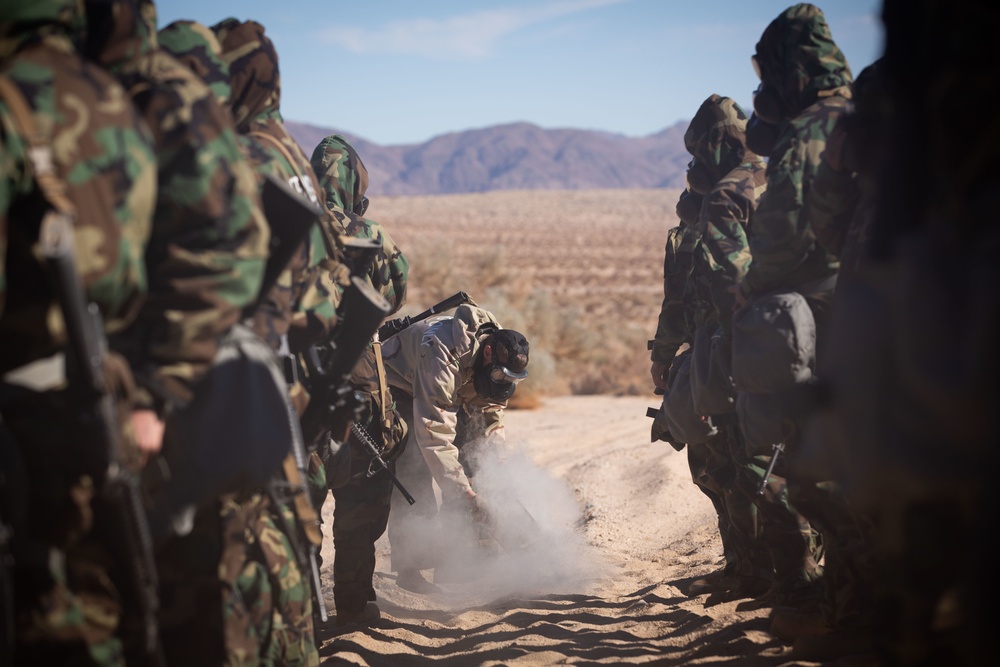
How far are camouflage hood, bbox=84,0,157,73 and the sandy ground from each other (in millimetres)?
3151

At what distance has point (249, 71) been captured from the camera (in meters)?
3.89

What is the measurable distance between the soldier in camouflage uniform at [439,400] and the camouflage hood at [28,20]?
13.2ft

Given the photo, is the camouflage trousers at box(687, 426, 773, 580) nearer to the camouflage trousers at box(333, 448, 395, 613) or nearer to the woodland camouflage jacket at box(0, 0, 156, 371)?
the camouflage trousers at box(333, 448, 395, 613)

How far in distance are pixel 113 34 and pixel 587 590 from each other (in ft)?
15.7

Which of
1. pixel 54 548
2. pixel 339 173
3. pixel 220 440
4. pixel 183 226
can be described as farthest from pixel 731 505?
pixel 54 548

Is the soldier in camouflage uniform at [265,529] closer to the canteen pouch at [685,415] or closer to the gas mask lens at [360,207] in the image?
the gas mask lens at [360,207]

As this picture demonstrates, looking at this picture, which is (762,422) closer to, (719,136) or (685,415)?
(685,415)

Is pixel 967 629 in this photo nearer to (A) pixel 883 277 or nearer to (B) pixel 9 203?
(A) pixel 883 277

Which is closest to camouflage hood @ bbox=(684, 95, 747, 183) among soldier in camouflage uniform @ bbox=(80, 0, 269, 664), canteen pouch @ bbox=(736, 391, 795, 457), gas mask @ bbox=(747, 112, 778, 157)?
gas mask @ bbox=(747, 112, 778, 157)

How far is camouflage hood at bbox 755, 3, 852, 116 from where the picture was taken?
4762 millimetres

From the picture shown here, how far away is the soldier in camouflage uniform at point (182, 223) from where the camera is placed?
101 inches

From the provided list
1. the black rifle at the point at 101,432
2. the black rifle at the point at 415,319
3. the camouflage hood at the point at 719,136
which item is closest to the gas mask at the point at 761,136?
the camouflage hood at the point at 719,136

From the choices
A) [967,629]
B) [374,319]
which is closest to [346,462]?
[374,319]

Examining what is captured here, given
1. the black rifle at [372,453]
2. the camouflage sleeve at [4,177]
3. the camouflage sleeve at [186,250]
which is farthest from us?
the black rifle at [372,453]
